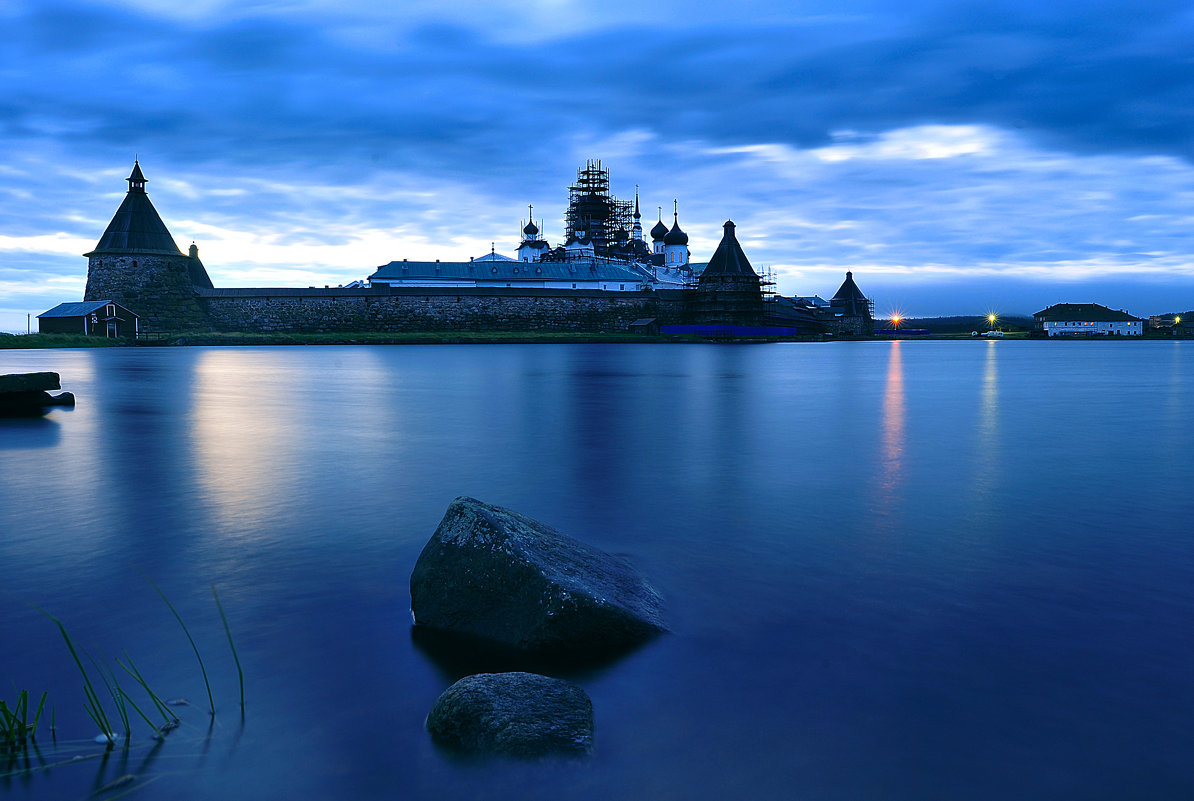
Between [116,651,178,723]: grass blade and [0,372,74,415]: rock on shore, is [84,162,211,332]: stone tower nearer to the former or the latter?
[0,372,74,415]: rock on shore

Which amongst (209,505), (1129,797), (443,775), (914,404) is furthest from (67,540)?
(914,404)

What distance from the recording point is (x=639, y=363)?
49.6 m

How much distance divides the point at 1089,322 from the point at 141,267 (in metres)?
145

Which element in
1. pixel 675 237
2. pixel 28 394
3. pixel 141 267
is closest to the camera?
pixel 28 394

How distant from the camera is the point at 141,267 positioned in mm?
74562

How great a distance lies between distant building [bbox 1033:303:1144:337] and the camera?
14262cm

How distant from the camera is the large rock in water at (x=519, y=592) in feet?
18.0

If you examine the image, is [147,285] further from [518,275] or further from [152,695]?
[152,695]

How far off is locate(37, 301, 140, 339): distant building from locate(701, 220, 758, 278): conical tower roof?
57334 millimetres

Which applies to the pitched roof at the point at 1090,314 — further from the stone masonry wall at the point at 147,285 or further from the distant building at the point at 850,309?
the stone masonry wall at the point at 147,285

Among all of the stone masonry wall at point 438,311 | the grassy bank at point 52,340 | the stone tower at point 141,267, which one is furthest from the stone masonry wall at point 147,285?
the grassy bank at point 52,340

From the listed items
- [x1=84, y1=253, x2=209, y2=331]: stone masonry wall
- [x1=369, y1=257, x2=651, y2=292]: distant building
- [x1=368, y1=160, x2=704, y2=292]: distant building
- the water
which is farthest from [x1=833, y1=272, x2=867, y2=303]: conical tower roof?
the water

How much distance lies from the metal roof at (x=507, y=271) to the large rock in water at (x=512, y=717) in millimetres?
92883

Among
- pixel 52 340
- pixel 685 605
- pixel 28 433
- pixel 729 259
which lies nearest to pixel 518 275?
pixel 729 259
